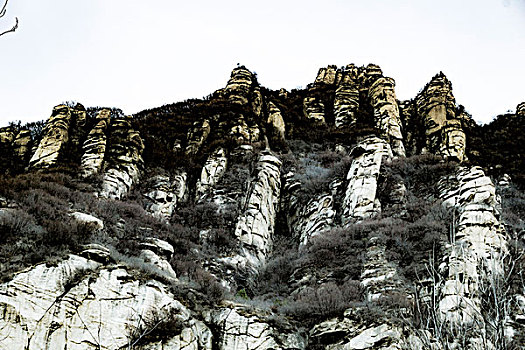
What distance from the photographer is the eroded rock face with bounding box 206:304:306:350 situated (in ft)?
43.9

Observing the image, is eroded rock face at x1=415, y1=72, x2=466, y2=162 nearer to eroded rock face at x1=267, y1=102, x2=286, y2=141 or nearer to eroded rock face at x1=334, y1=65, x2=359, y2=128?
eroded rock face at x1=334, y1=65, x2=359, y2=128

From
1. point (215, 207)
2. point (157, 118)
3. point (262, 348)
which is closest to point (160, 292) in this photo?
point (262, 348)

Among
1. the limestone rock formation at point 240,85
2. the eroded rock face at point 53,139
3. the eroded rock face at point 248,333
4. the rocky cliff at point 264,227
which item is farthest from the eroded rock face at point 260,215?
the limestone rock formation at point 240,85

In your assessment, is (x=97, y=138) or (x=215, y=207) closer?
(x=215, y=207)

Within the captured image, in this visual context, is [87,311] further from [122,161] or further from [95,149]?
[95,149]

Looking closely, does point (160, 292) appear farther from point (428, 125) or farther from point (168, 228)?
point (428, 125)

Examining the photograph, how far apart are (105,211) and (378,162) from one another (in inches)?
590

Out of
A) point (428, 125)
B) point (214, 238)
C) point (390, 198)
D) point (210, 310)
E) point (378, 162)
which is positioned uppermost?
point (428, 125)

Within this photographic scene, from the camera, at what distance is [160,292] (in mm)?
13617

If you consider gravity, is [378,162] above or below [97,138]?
below

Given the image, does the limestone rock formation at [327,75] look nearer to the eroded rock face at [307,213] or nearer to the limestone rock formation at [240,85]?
the limestone rock formation at [240,85]

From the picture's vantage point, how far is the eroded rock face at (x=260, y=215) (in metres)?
22.0

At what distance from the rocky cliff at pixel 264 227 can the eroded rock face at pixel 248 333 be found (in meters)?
0.04

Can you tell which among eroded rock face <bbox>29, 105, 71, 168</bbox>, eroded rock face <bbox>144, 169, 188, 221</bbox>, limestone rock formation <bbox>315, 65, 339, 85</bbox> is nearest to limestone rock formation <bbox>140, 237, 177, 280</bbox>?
eroded rock face <bbox>144, 169, 188, 221</bbox>
